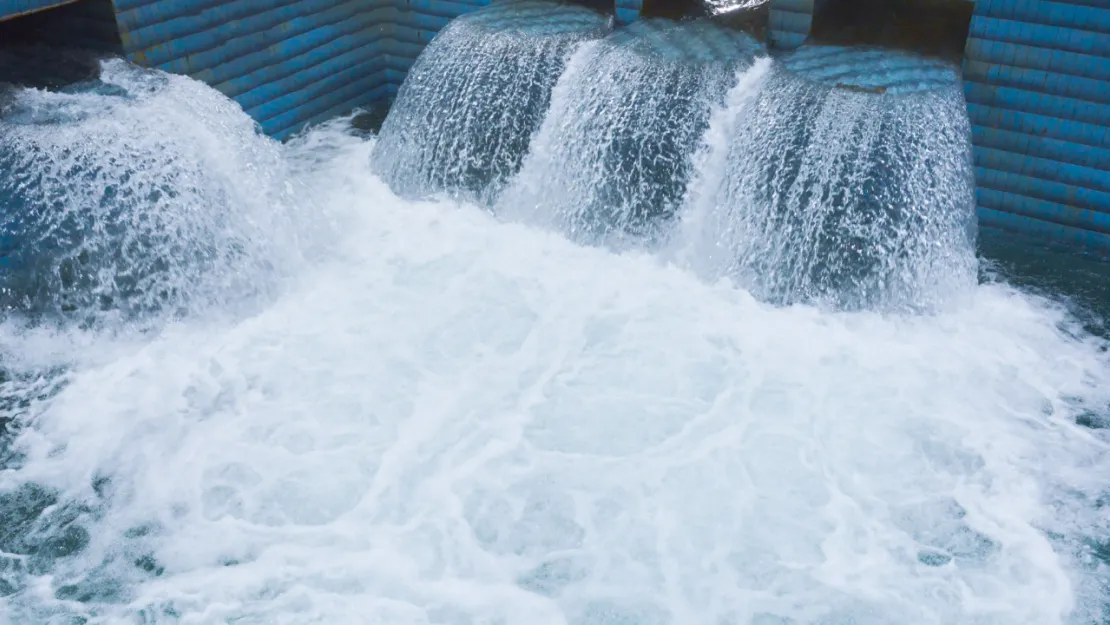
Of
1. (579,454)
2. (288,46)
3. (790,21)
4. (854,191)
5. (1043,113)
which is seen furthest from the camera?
(288,46)

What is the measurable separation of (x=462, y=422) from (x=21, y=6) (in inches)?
124

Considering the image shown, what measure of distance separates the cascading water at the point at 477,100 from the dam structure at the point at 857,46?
0.54 metres

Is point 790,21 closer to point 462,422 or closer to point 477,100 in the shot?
point 477,100

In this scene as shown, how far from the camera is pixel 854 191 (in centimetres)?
487

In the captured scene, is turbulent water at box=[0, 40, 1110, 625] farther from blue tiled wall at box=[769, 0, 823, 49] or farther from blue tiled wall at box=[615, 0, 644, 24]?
blue tiled wall at box=[615, 0, 644, 24]

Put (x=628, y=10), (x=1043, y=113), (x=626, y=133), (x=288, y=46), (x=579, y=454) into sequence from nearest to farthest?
(x=579, y=454) → (x=1043, y=113) → (x=626, y=133) → (x=628, y=10) → (x=288, y=46)

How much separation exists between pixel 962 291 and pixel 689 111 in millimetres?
1735

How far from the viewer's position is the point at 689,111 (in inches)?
→ 211

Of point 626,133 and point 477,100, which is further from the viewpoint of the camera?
point 477,100

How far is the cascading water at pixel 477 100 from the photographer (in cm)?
583

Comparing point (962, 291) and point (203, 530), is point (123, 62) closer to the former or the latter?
point (203, 530)

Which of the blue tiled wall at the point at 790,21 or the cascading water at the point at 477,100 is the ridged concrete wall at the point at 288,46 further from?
the blue tiled wall at the point at 790,21

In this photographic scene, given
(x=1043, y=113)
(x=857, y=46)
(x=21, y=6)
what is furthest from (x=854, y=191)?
(x=21, y=6)

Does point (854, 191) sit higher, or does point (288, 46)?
point (288, 46)
